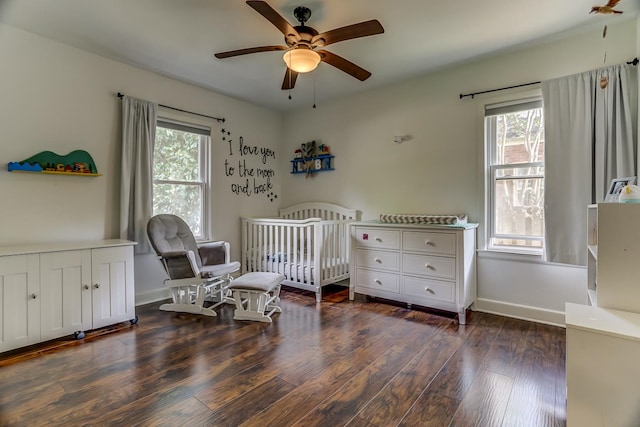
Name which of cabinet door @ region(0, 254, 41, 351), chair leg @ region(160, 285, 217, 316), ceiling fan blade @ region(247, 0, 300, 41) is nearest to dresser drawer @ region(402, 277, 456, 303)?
chair leg @ region(160, 285, 217, 316)

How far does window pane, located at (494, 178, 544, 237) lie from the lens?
2959 millimetres

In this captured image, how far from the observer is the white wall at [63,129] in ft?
8.55

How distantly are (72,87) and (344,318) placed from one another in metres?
3.38

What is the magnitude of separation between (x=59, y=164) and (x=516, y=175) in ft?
14.1

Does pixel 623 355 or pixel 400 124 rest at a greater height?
pixel 400 124

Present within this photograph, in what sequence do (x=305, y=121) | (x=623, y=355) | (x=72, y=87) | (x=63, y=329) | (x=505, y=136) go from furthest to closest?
(x=305, y=121), (x=505, y=136), (x=72, y=87), (x=63, y=329), (x=623, y=355)

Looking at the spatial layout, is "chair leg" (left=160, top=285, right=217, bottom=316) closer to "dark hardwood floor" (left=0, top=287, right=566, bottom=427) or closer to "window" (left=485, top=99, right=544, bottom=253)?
"dark hardwood floor" (left=0, top=287, right=566, bottom=427)

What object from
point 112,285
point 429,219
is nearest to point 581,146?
point 429,219

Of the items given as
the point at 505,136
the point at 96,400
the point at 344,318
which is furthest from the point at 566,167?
the point at 96,400

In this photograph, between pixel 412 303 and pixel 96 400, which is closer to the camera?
pixel 96 400

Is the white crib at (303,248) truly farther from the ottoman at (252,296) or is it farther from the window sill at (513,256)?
the window sill at (513,256)

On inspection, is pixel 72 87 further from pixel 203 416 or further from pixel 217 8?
pixel 203 416

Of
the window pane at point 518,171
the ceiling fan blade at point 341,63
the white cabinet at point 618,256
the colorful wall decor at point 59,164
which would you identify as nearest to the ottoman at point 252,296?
the colorful wall decor at point 59,164

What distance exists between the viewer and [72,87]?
2.92m
